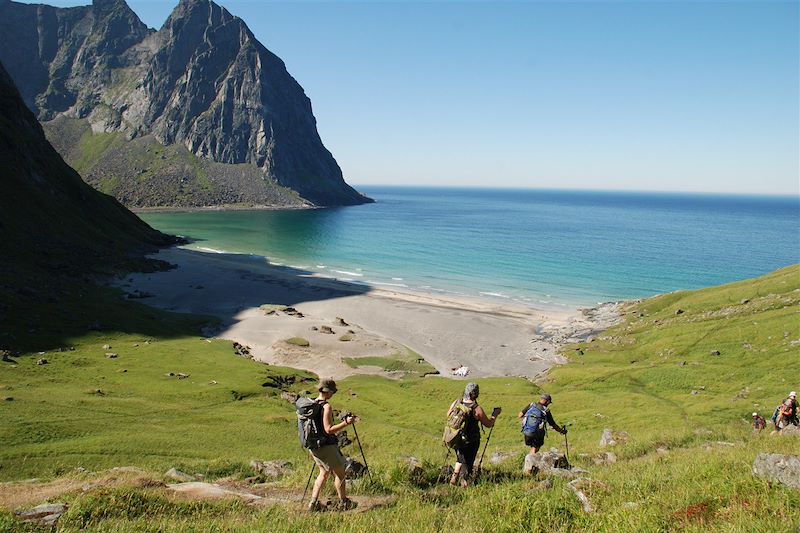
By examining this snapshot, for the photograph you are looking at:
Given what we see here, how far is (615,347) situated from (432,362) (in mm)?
22281

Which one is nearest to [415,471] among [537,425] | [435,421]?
[537,425]

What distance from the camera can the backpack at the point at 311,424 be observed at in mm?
12336

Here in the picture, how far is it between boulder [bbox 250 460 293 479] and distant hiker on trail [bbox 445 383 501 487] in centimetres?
777

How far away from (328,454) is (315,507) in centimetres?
139

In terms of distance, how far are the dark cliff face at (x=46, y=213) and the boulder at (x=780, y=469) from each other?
77.3 meters

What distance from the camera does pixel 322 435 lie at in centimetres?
1251

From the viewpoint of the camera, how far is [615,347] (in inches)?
2319

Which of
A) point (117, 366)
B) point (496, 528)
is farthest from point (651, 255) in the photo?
point (496, 528)

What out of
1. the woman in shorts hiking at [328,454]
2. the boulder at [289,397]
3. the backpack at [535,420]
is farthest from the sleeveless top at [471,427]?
the boulder at [289,397]

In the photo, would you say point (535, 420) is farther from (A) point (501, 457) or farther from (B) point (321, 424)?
(B) point (321, 424)

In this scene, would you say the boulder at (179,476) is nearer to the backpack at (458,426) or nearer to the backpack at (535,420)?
the backpack at (458,426)

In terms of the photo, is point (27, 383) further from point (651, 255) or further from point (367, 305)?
point (651, 255)

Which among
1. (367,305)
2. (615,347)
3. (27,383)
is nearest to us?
(27,383)

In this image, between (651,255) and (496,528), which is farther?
(651,255)
